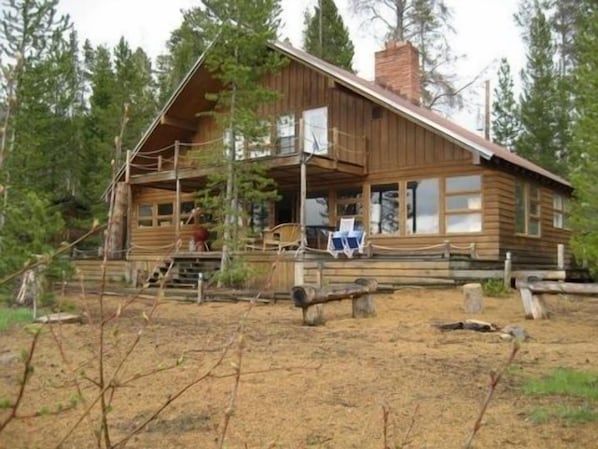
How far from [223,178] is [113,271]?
25.0 feet

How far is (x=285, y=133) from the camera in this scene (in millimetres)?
18562

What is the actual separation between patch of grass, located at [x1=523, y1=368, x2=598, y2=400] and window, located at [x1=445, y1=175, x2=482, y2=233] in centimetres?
1052

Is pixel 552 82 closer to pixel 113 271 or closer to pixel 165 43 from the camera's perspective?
pixel 113 271

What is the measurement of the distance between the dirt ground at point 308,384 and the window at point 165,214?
12.9 meters

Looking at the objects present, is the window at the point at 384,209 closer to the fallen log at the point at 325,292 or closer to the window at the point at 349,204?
the window at the point at 349,204

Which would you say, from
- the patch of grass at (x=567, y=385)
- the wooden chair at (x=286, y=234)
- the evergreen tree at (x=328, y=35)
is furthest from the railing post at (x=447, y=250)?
the evergreen tree at (x=328, y=35)

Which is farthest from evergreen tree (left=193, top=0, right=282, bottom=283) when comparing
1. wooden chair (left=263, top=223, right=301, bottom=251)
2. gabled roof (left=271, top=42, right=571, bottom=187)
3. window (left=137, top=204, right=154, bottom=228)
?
window (left=137, top=204, right=154, bottom=228)

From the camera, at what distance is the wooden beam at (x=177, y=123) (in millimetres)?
19500

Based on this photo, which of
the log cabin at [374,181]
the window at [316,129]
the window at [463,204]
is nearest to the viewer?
the log cabin at [374,181]

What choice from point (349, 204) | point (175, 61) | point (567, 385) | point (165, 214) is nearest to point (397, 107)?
point (349, 204)

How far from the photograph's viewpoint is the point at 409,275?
14.0 meters

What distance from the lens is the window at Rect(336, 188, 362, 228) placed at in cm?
1728

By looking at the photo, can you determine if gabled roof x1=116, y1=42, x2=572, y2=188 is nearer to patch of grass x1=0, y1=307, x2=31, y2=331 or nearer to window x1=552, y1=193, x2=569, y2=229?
window x1=552, y1=193, x2=569, y2=229

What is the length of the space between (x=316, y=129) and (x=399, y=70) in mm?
4910
